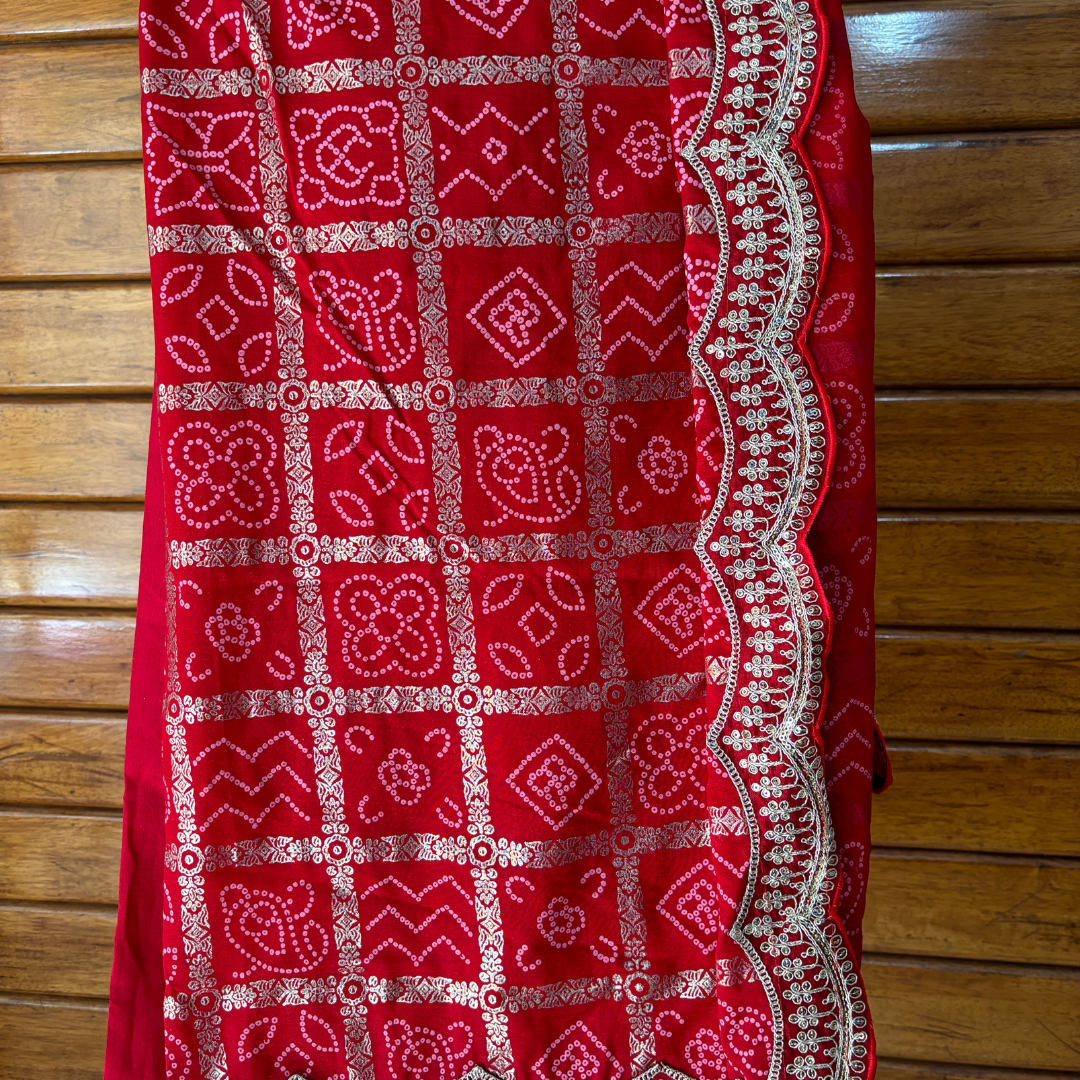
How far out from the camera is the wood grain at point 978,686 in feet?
3.43

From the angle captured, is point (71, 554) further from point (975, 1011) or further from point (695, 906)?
point (975, 1011)

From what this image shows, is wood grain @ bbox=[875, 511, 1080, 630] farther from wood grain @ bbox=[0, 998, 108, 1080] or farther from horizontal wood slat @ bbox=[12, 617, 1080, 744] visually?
wood grain @ bbox=[0, 998, 108, 1080]

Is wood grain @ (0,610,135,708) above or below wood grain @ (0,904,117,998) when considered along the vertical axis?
above

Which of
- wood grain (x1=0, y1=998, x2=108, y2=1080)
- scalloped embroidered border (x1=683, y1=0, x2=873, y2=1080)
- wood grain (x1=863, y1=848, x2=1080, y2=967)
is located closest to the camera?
scalloped embroidered border (x1=683, y1=0, x2=873, y2=1080)

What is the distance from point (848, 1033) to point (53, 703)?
1.07m

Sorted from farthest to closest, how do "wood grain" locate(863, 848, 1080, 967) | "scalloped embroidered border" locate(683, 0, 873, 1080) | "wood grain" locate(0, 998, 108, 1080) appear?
"wood grain" locate(0, 998, 108, 1080)
"wood grain" locate(863, 848, 1080, 967)
"scalloped embroidered border" locate(683, 0, 873, 1080)

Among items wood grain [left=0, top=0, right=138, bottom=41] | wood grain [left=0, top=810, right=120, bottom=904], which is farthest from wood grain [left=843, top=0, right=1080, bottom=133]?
wood grain [left=0, top=810, right=120, bottom=904]

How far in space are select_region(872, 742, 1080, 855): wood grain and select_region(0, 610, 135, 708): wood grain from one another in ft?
3.46

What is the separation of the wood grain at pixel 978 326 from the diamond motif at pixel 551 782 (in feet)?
2.12

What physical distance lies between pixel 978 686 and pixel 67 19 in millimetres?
1467

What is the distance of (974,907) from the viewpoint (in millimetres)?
1085

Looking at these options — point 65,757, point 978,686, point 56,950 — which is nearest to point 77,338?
point 65,757

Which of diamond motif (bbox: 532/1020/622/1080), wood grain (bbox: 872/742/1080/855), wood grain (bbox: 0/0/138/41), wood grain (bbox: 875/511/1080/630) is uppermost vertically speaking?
wood grain (bbox: 0/0/138/41)

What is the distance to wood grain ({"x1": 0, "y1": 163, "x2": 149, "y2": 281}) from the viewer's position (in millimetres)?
1080
